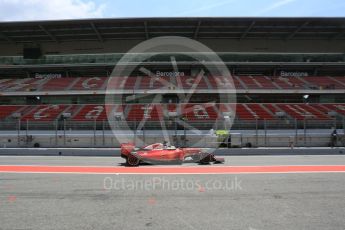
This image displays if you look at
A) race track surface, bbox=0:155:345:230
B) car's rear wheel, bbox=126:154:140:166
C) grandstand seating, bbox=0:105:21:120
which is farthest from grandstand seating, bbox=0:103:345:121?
race track surface, bbox=0:155:345:230

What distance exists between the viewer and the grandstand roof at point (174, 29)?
141 ft

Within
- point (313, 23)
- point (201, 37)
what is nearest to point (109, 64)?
point (201, 37)

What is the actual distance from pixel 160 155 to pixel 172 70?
1305 inches

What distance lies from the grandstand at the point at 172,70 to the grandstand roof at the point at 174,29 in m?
0.11

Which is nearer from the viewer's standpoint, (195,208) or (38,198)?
(195,208)

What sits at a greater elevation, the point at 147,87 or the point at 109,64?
the point at 109,64

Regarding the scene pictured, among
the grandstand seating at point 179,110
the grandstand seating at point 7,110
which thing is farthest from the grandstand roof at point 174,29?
the grandstand seating at point 7,110

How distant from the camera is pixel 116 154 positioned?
21797 millimetres

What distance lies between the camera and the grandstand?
3866cm

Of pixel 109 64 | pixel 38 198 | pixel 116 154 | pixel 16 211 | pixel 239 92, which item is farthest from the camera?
pixel 109 64

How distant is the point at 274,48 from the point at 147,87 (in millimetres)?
16638

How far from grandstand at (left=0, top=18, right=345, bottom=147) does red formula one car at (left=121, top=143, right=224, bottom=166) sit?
1806cm

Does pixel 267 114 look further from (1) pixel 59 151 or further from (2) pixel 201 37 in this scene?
(1) pixel 59 151

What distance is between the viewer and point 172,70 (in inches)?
1868
